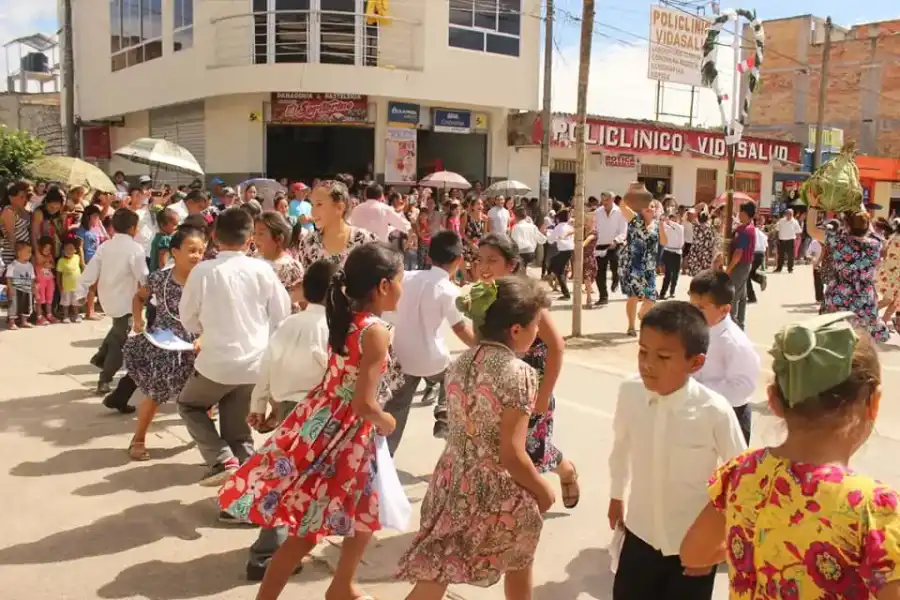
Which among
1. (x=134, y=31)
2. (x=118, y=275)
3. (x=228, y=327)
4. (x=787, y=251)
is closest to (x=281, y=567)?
(x=228, y=327)

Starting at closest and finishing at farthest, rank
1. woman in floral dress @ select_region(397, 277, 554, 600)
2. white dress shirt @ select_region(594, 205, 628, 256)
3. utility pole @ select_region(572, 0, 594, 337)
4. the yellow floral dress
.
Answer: the yellow floral dress
woman in floral dress @ select_region(397, 277, 554, 600)
utility pole @ select_region(572, 0, 594, 337)
white dress shirt @ select_region(594, 205, 628, 256)

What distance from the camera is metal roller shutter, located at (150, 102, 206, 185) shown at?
21016mm

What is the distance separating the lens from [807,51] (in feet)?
135

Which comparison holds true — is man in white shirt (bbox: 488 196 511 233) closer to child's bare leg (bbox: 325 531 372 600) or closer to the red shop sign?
the red shop sign

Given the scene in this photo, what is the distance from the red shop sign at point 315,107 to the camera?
65.2 feet

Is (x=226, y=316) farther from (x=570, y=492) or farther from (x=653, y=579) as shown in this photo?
(x=653, y=579)

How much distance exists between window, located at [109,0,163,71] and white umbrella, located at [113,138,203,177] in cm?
1105

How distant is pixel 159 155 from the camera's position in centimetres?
1241

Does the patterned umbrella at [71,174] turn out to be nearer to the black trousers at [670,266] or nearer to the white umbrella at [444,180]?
the white umbrella at [444,180]

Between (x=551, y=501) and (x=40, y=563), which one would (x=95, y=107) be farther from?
(x=551, y=501)

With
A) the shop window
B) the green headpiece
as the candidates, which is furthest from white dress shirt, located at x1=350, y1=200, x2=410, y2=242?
the shop window

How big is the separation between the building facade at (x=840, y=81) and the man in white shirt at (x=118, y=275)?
125 ft

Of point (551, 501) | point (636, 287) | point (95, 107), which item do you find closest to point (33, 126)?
point (95, 107)

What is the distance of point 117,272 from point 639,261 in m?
6.16
